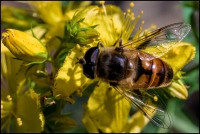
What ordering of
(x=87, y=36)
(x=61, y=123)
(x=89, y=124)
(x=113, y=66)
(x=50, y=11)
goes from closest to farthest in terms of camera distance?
(x=113, y=66) < (x=87, y=36) < (x=61, y=123) < (x=89, y=124) < (x=50, y=11)

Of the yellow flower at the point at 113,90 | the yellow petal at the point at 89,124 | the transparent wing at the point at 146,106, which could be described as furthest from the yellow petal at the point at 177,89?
the yellow petal at the point at 89,124

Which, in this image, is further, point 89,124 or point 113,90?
point 89,124

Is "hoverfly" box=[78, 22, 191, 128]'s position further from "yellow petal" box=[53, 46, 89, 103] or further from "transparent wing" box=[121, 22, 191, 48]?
"yellow petal" box=[53, 46, 89, 103]

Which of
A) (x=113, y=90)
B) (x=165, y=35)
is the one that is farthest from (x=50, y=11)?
(x=165, y=35)

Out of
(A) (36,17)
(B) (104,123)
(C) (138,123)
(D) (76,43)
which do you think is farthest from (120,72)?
(A) (36,17)

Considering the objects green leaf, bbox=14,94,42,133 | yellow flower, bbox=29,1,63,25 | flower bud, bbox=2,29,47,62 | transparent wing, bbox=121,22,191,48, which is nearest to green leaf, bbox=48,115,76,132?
green leaf, bbox=14,94,42,133

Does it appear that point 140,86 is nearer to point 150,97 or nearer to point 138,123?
point 150,97

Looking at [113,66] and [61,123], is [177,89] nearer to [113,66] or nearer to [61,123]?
[113,66]

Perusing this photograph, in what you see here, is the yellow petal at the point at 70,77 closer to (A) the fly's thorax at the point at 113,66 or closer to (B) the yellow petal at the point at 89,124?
(A) the fly's thorax at the point at 113,66
